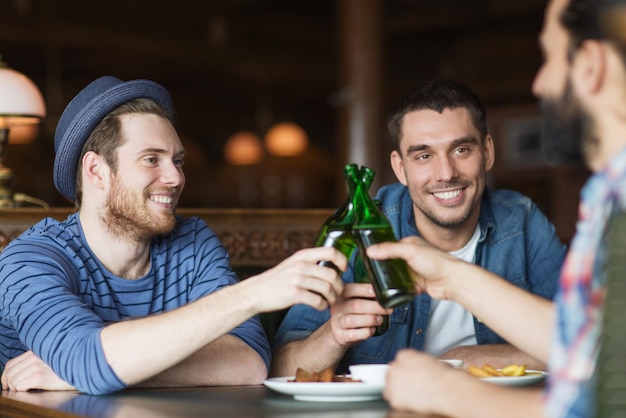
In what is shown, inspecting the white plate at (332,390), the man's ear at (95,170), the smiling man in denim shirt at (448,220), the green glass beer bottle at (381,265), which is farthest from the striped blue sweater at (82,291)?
the green glass beer bottle at (381,265)

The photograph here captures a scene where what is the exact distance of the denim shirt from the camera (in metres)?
2.59

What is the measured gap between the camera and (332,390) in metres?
1.66

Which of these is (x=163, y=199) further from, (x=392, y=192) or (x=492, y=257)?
(x=492, y=257)

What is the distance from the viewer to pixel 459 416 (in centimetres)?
144

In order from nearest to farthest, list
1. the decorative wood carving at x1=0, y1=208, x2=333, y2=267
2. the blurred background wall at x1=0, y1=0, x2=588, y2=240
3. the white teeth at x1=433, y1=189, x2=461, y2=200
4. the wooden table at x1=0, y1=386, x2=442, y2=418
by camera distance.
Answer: the wooden table at x1=0, y1=386, x2=442, y2=418 < the white teeth at x1=433, y1=189, x2=461, y2=200 < the decorative wood carving at x1=0, y1=208, x2=333, y2=267 < the blurred background wall at x1=0, y1=0, x2=588, y2=240

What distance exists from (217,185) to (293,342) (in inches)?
378

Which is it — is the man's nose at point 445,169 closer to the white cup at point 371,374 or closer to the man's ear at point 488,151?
the man's ear at point 488,151

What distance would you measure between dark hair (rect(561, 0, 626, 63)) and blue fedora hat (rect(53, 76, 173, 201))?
1.24m

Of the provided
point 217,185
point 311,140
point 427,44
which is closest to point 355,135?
point 427,44

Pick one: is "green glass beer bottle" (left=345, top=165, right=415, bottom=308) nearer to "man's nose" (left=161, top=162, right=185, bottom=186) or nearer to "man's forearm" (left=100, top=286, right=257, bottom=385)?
"man's forearm" (left=100, top=286, right=257, bottom=385)

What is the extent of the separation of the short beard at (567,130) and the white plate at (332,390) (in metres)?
0.53

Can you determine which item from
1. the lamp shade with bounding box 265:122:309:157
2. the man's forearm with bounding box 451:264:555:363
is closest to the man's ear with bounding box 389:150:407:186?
the man's forearm with bounding box 451:264:555:363

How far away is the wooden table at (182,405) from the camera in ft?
5.14

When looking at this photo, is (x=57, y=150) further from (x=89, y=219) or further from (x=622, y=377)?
(x=622, y=377)
